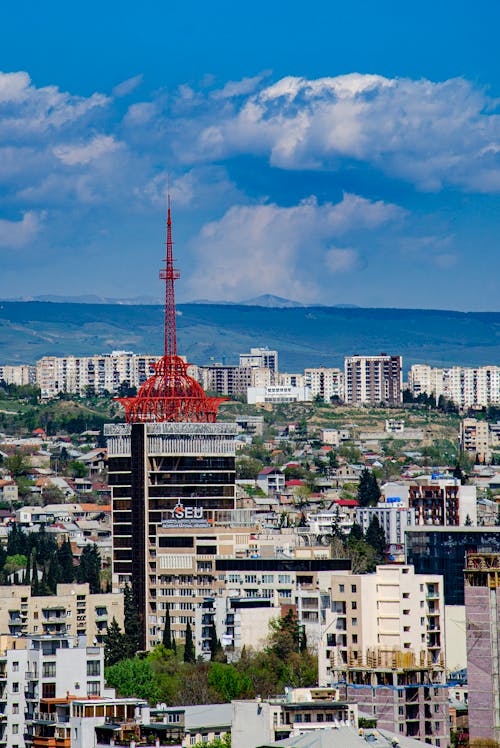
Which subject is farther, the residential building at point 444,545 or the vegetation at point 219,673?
the residential building at point 444,545

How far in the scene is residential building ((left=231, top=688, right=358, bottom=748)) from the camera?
67.8m

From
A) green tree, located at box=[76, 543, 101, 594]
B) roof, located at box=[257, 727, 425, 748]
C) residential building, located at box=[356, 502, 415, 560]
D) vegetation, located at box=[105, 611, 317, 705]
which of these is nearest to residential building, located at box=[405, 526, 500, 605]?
green tree, located at box=[76, 543, 101, 594]

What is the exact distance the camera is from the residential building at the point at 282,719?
67750 millimetres

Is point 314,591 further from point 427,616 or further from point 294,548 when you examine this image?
point 427,616

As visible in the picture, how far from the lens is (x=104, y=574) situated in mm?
142375

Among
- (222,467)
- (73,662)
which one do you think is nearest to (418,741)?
(73,662)

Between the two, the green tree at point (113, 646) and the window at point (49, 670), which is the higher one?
the green tree at point (113, 646)

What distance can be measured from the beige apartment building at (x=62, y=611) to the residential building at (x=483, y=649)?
135 ft

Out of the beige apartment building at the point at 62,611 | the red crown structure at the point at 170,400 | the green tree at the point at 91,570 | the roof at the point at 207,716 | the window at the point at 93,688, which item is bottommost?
the roof at the point at 207,716

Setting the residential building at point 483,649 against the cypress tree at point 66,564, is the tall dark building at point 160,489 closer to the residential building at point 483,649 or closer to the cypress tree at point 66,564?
the cypress tree at point 66,564

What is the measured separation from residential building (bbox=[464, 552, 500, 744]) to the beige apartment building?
41255 millimetres

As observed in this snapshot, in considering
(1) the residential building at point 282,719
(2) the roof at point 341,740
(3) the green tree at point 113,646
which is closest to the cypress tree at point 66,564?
(3) the green tree at point 113,646

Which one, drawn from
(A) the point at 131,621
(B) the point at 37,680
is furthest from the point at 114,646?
(B) the point at 37,680

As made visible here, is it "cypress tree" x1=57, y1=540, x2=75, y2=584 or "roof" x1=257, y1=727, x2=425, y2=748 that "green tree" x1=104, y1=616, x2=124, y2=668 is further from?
"roof" x1=257, y1=727, x2=425, y2=748
